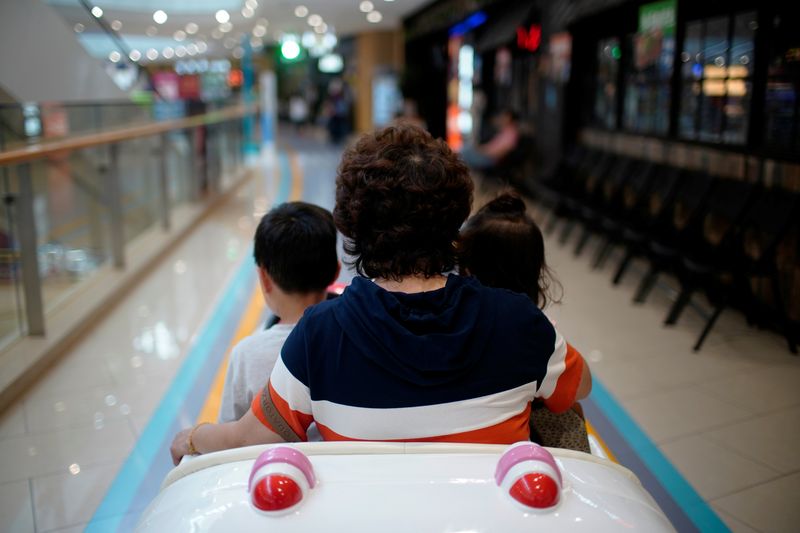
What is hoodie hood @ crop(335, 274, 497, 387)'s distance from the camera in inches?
47.1

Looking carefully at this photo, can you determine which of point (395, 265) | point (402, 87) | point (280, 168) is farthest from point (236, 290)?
point (402, 87)

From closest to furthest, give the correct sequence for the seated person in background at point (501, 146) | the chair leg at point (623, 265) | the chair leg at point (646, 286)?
the chair leg at point (646, 286)
the chair leg at point (623, 265)
the seated person in background at point (501, 146)

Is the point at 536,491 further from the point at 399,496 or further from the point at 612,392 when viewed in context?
the point at 612,392

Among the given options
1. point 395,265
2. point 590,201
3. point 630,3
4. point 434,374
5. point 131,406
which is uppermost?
point 630,3

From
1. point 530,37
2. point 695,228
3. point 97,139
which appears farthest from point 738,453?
point 530,37

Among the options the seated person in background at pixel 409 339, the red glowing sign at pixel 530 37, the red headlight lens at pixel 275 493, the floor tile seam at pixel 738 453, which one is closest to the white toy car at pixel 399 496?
the red headlight lens at pixel 275 493

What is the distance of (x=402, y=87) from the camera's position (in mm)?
17453

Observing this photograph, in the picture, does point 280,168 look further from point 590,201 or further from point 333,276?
point 333,276

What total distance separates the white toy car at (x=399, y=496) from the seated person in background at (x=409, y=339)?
0.10 m

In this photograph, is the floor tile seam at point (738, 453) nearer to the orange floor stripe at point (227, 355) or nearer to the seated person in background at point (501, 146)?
the orange floor stripe at point (227, 355)

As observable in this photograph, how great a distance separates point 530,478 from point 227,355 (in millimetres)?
3192

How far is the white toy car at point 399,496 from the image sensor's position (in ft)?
3.37

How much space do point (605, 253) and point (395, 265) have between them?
4.90m

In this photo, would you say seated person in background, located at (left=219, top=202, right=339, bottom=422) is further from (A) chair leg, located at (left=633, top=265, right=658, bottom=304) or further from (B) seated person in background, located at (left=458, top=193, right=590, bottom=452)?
(A) chair leg, located at (left=633, top=265, right=658, bottom=304)
